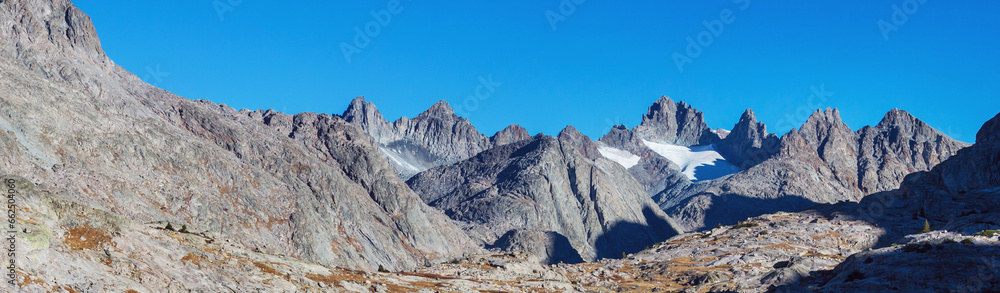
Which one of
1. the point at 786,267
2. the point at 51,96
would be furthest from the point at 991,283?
the point at 51,96

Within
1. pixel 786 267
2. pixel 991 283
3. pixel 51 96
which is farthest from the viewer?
pixel 51 96

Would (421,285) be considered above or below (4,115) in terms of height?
below

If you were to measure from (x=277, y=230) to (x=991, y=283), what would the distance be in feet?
531

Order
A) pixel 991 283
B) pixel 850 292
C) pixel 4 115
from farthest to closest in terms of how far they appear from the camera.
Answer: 1. pixel 4 115
2. pixel 850 292
3. pixel 991 283

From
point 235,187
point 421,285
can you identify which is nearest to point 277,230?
point 235,187

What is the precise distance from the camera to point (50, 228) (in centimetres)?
Answer: 4591

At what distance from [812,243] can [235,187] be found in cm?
13503

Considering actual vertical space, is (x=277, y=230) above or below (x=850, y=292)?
above

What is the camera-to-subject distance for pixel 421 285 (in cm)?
6581

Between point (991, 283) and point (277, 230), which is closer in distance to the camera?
point (991, 283)

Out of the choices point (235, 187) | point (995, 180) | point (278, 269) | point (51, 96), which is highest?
point (51, 96)

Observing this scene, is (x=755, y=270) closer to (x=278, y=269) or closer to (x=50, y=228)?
(x=278, y=269)

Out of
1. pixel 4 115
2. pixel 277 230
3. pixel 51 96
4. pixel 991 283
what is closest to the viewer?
pixel 991 283

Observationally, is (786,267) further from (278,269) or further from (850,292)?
(278,269)
